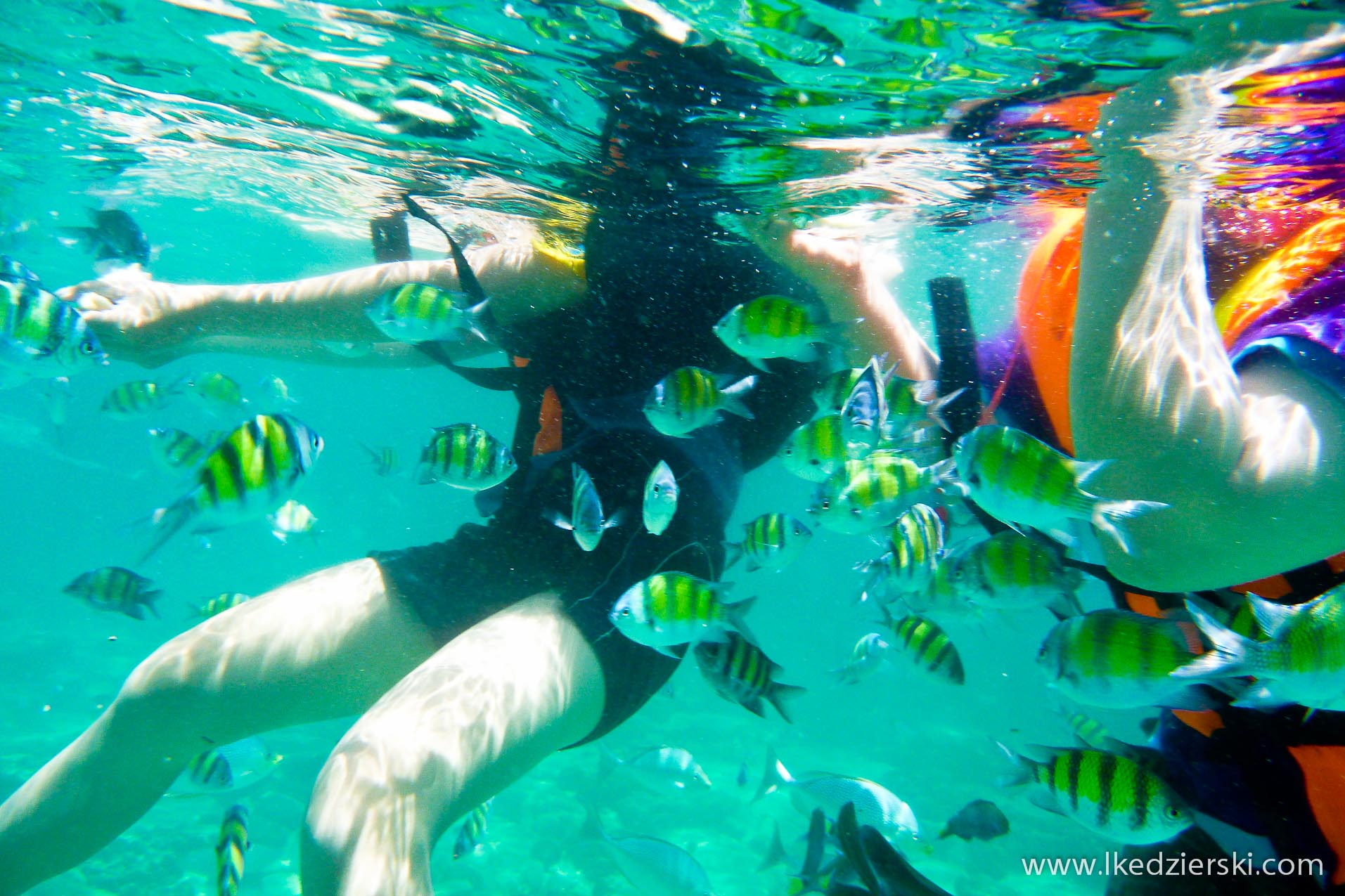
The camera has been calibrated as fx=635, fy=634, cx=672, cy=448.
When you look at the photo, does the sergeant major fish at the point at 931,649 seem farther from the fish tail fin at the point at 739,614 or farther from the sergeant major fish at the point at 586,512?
the sergeant major fish at the point at 586,512

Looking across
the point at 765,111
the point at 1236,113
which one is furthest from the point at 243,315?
the point at 1236,113

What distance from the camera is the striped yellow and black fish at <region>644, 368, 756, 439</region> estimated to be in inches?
119

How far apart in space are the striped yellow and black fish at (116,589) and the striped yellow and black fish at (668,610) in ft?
16.2

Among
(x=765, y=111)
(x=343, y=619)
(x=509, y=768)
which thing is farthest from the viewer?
(x=765, y=111)

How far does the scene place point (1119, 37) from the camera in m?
3.94

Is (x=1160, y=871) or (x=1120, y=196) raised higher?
(x=1120, y=196)

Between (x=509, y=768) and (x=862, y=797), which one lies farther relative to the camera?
(x=862, y=797)

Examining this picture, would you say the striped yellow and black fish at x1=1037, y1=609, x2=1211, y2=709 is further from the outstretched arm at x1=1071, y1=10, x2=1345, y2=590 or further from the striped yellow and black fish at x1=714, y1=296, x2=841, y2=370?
the striped yellow and black fish at x1=714, y1=296, x2=841, y2=370

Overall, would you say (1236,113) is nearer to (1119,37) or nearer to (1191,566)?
(1119,37)

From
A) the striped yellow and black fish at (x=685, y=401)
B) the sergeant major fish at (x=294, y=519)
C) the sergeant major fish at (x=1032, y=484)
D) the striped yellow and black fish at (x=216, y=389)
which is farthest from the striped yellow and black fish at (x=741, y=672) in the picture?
the sergeant major fish at (x=294, y=519)

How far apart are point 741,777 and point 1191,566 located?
6.27m

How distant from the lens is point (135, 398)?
5852 millimetres

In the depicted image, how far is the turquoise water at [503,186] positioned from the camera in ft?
15.4

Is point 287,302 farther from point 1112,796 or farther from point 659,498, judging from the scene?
point 1112,796
